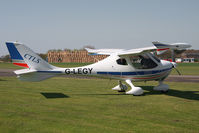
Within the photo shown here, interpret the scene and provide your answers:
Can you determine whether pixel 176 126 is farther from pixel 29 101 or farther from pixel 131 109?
pixel 29 101

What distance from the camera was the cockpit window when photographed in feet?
43.4

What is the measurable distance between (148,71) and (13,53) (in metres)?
7.78

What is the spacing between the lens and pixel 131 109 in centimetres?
920

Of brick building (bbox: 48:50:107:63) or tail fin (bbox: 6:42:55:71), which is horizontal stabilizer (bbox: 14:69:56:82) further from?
brick building (bbox: 48:50:107:63)

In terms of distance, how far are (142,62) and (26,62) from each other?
6.70 m

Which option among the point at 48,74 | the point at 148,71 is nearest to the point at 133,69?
the point at 148,71

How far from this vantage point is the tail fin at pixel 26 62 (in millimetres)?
11117

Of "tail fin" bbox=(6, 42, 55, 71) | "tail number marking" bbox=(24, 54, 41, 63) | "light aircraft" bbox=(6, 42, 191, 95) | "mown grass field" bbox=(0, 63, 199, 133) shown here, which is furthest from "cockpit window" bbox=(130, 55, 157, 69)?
"tail number marking" bbox=(24, 54, 41, 63)

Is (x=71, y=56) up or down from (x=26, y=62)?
up

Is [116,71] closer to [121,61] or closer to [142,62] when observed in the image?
[121,61]

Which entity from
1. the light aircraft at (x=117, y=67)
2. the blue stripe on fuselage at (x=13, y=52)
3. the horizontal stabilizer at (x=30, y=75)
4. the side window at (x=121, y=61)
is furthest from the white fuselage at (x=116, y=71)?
the blue stripe on fuselage at (x=13, y=52)

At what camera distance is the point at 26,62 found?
37.7ft

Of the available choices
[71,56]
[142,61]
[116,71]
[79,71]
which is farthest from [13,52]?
[71,56]

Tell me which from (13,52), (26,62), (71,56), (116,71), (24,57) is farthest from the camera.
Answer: (71,56)
